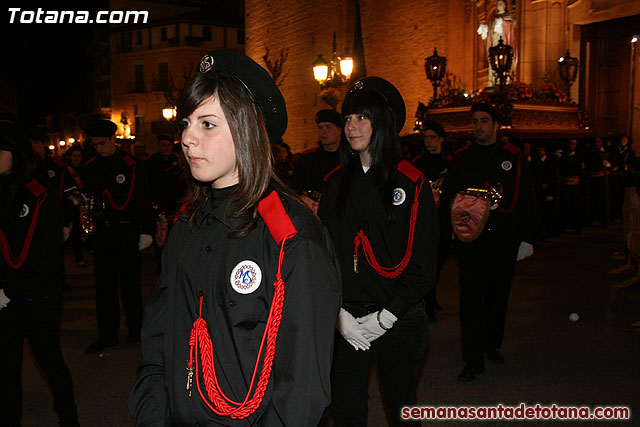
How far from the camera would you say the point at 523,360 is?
18.8 feet

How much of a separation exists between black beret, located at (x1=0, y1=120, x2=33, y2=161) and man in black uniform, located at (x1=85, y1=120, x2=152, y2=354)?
2542 millimetres

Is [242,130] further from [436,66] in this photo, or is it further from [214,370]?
[436,66]

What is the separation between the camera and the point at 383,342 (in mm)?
3189

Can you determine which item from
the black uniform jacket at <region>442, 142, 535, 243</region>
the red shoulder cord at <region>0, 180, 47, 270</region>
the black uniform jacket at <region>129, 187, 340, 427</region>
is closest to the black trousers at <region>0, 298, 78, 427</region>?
the red shoulder cord at <region>0, 180, 47, 270</region>

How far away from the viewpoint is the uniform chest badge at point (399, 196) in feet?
10.6

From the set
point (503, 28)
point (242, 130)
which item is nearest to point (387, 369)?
point (242, 130)

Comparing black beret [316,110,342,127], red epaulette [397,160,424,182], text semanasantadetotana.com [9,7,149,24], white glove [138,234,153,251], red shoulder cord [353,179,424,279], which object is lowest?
white glove [138,234,153,251]

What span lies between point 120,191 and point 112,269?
82cm

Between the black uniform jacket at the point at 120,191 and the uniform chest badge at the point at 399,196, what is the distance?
12.4ft

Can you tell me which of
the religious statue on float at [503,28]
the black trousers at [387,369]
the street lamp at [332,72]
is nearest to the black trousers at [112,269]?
the black trousers at [387,369]

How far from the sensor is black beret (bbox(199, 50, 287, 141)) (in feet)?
6.12

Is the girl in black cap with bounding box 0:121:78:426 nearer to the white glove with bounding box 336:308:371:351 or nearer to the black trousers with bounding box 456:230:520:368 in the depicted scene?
the white glove with bounding box 336:308:371:351

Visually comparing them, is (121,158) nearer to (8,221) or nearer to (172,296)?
(8,221)

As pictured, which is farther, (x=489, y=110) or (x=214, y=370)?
(x=489, y=110)
